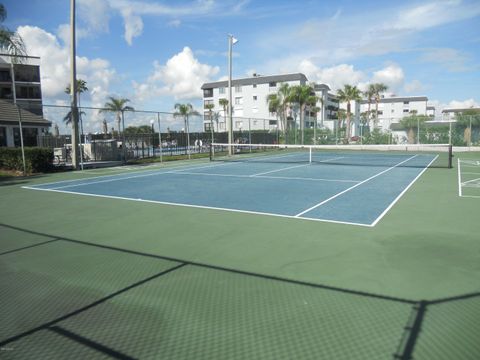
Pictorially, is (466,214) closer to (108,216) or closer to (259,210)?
(259,210)

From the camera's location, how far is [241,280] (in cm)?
484

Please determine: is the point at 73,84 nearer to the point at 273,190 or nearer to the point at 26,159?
the point at 26,159

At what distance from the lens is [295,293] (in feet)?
14.5

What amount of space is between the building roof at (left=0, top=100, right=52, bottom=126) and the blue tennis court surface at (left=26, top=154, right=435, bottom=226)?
12048 millimetres

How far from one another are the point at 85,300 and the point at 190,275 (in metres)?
1.32

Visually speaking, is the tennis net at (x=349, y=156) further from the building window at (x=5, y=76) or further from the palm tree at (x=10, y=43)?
the building window at (x=5, y=76)

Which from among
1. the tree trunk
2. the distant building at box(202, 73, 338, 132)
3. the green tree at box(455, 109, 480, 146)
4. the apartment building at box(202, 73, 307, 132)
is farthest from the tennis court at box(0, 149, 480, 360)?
the apartment building at box(202, 73, 307, 132)

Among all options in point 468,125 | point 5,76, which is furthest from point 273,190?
point 5,76

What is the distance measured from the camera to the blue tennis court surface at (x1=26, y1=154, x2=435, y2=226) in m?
8.94

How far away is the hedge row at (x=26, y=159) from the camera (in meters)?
17.9

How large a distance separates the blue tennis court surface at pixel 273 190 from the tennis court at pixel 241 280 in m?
0.15

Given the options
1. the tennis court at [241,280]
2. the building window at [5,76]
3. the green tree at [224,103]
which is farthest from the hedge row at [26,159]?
the green tree at [224,103]

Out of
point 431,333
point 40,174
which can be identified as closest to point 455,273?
point 431,333

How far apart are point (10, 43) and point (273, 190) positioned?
14.4 meters
